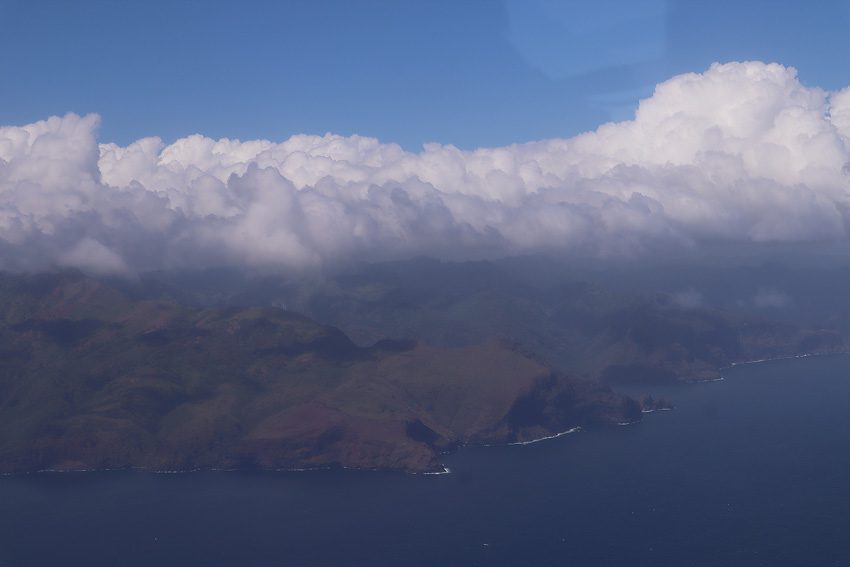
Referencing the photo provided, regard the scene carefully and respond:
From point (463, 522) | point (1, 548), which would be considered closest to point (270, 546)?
point (463, 522)

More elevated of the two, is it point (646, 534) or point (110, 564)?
point (110, 564)

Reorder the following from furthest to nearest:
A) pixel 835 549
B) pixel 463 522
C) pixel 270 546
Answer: pixel 463 522, pixel 270 546, pixel 835 549

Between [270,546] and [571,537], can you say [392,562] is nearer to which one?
[270,546]

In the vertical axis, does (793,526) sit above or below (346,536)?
below

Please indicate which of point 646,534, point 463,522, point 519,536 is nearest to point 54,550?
point 463,522

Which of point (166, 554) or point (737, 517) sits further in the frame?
point (737, 517)

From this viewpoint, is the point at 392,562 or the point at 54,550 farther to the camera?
the point at 54,550

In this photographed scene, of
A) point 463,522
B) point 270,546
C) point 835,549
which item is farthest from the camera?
point 463,522

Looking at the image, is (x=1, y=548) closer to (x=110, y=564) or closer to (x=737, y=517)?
(x=110, y=564)

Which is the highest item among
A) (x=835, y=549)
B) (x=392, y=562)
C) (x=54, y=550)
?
(x=54, y=550)
